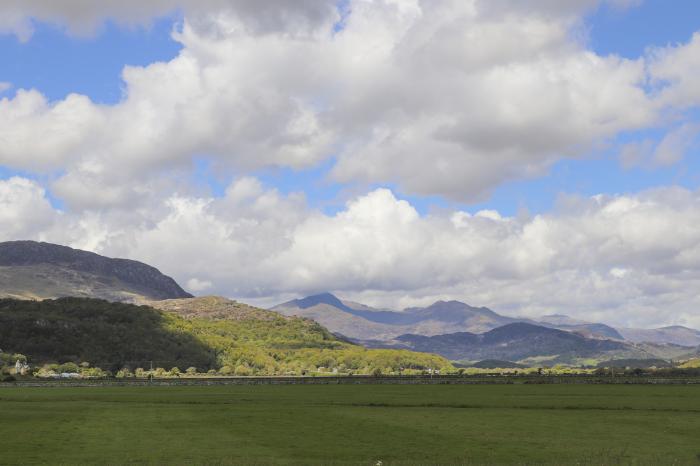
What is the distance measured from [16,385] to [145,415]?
115566 millimetres

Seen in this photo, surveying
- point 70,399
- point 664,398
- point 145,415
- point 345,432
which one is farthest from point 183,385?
point 345,432

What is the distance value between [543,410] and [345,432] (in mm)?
34069

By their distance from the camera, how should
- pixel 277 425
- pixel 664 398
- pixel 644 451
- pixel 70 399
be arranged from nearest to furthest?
1. pixel 644 451
2. pixel 277 425
3. pixel 664 398
4. pixel 70 399

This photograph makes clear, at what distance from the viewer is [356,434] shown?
2343 inches

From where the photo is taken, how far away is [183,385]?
598ft

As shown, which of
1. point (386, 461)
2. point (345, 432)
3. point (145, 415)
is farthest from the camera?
point (145, 415)

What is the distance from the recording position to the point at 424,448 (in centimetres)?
5034

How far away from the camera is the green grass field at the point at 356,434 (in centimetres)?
4600

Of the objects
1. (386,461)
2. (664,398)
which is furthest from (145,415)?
(664,398)

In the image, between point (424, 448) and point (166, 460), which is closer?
point (166, 460)

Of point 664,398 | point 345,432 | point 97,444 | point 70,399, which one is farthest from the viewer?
point 70,399

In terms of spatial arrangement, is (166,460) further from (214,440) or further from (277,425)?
(277,425)

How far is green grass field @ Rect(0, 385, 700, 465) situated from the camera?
1811 inches

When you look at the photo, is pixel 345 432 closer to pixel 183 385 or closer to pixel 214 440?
pixel 214 440
